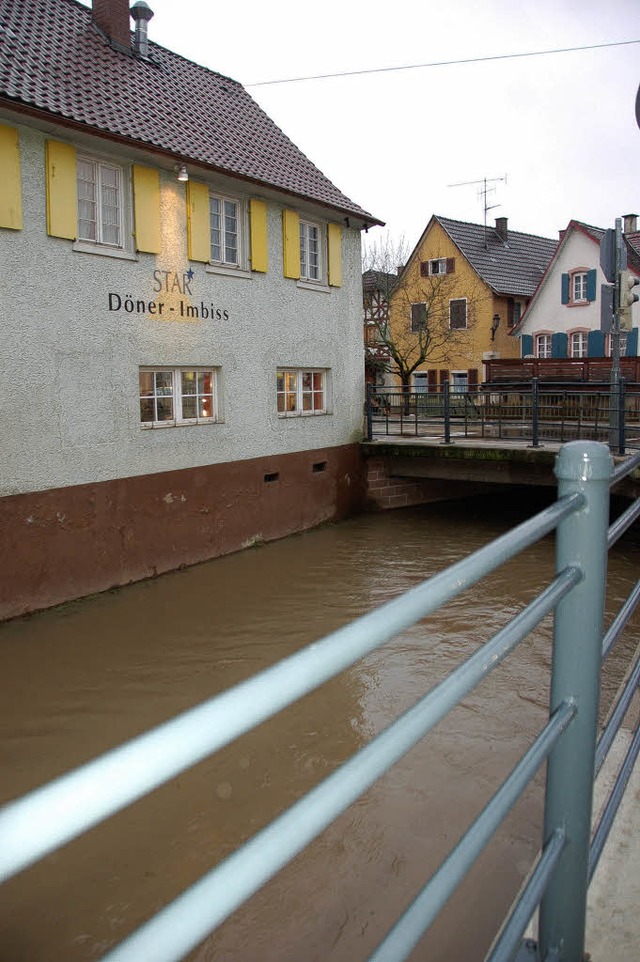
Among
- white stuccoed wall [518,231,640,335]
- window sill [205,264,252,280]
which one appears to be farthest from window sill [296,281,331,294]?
white stuccoed wall [518,231,640,335]

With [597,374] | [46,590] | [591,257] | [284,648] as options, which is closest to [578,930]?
[284,648]

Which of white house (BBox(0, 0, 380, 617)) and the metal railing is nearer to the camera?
white house (BBox(0, 0, 380, 617))

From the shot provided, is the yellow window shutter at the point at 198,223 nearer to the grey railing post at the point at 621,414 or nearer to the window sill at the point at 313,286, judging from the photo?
the window sill at the point at 313,286

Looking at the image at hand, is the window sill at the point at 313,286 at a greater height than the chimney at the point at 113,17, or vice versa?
the chimney at the point at 113,17

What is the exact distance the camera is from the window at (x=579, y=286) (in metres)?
31.3

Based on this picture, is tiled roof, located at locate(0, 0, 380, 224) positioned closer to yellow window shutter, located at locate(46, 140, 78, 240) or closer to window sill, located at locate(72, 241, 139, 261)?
yellow window shutter, located at locate(46, 140, 78, 240)

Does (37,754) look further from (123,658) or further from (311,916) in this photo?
(311,916)

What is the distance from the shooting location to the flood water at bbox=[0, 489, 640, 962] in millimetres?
4449

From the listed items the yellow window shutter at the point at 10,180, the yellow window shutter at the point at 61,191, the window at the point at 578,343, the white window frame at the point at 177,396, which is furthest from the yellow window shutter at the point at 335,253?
the window at the point at 578,343

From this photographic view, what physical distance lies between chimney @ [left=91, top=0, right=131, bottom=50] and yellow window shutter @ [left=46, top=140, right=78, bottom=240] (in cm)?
424

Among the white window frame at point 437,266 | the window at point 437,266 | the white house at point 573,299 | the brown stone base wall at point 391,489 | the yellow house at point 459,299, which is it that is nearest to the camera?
the brown stone base wall at point 391,489

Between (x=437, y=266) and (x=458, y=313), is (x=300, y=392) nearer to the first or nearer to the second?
(x=458, y=313)

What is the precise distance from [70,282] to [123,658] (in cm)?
499

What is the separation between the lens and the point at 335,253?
52.3 feet
